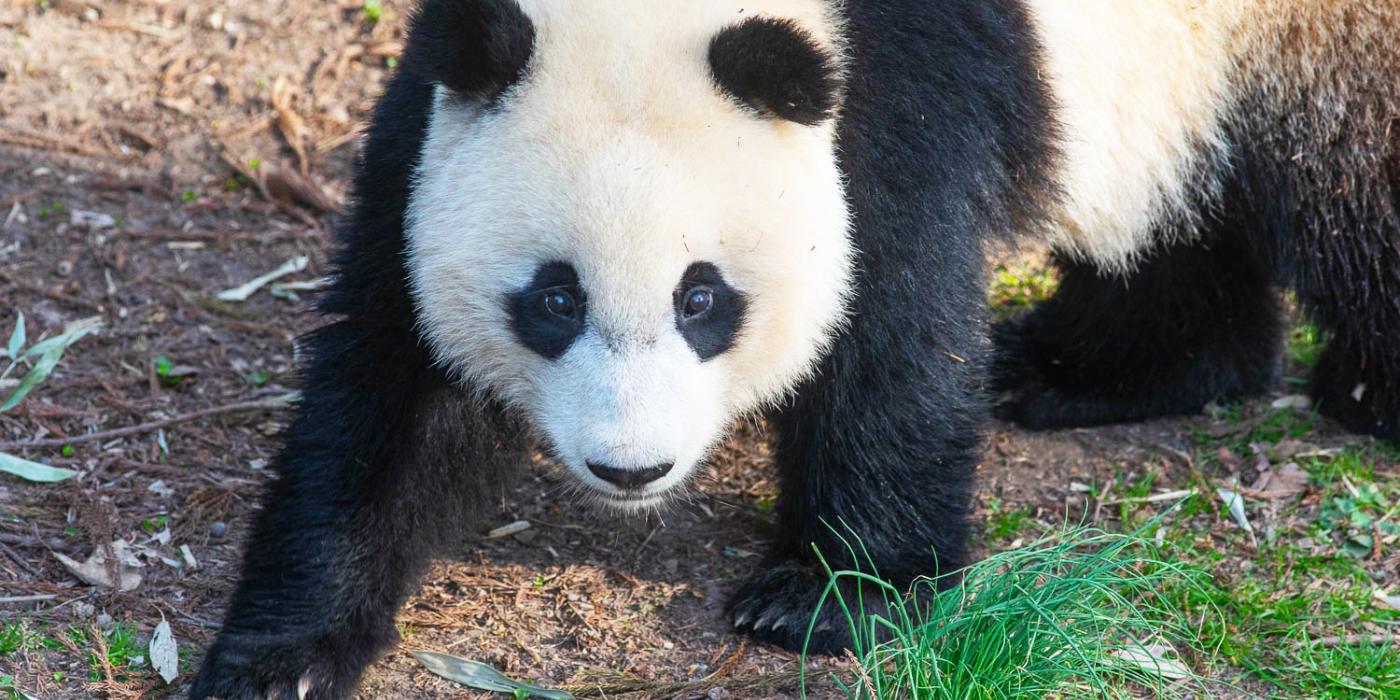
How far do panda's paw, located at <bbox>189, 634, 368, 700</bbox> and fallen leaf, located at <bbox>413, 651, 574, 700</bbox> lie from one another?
0.21m

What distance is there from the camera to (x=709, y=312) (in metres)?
3.51

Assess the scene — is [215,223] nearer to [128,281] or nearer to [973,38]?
[128,281]

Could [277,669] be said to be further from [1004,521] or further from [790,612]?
[1004,521]

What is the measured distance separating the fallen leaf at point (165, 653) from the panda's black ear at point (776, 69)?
2.13m

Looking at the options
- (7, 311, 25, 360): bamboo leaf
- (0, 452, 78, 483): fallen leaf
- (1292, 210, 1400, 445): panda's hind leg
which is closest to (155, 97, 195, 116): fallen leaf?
(7, 311, 25, 360): bamboo leaf

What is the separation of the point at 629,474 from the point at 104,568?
1849mm

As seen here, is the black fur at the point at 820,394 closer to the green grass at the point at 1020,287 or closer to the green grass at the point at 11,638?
the green grass at the point at 11,638

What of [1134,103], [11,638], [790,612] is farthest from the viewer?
[1134,103]

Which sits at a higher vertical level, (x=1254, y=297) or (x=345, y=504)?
(x=1254, y=297)

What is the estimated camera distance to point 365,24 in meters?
7.23

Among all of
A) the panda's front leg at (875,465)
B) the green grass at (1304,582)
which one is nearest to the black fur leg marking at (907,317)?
the panda's front leg at (875,465)

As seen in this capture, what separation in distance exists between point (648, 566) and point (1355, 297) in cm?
253

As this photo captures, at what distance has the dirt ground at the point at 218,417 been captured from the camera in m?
4.11

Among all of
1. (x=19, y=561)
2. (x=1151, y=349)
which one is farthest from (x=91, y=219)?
(x=1151, y=349)
